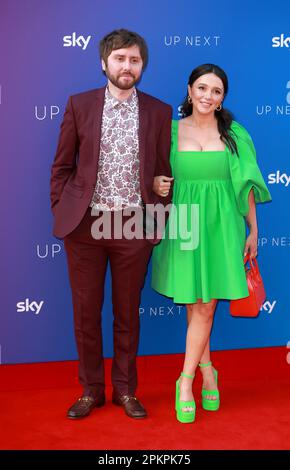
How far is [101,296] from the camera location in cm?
308

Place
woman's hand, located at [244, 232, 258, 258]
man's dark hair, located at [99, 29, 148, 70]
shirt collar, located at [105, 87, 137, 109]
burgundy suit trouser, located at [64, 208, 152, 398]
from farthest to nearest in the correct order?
woman's hand, located at [244, 232, 258, 258], burgundy suit trouser, located at [64, 208, 152, 398], shirt collar, located at [105, 87, 137, 109], man's dark hair, located at [99, 29, 148, 70]

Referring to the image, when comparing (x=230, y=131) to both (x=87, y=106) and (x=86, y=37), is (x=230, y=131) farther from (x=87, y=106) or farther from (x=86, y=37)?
(x=86, y=37)

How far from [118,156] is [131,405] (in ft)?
3.77

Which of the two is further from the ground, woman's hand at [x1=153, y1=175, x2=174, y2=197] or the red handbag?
woman's hand at [x1=153, y1=175, x2=174, y2=197]

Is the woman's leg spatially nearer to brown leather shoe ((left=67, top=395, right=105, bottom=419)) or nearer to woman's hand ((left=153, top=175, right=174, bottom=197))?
brown leather shoe ((left=67, top=395, right=105, bottom=419))

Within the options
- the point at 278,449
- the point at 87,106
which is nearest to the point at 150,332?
the point at 278,449

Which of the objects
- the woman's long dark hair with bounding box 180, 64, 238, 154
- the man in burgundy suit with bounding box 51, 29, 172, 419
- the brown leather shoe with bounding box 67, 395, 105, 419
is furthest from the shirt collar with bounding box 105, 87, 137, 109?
the brown leather shoe with bounding box 67, 395, 105, 419

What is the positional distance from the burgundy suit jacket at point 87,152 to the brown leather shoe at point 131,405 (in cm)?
84

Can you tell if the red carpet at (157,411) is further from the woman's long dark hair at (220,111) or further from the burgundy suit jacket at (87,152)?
the woman's long dark hair at (220,111)

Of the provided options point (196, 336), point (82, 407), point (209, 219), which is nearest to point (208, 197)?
point (209, 219)

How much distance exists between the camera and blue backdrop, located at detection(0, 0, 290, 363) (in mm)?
3178

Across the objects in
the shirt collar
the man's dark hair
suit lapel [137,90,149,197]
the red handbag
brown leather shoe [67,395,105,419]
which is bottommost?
brown leather shoe [67,395,105,419]

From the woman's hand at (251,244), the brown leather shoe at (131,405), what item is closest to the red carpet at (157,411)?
the brown leather shoe at (131,405)

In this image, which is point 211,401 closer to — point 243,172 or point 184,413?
point 184,413
